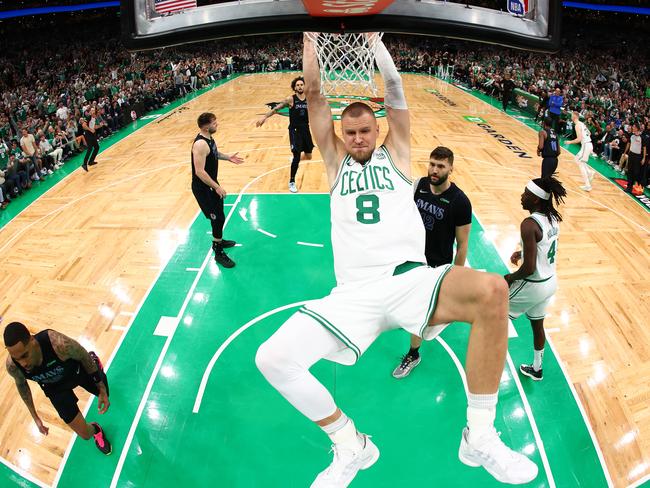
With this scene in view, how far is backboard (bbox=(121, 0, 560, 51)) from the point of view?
107 inches

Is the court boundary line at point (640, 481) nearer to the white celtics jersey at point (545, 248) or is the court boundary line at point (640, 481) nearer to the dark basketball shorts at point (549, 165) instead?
the white celtics jersey at point (545, 248)

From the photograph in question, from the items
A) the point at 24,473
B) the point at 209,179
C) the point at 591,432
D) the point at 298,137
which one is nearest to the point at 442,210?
the point at 591,432

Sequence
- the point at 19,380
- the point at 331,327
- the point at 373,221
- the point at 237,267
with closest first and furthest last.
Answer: the point at 331,327 → the point at 373,221 → the point at 19,380 → the point at 237,267

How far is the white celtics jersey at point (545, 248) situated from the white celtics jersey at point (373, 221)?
1.53m

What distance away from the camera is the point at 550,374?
14.3 feet

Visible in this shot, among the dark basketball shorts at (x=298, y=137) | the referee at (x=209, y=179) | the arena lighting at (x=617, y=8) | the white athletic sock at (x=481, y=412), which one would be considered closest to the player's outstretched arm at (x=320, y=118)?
the white athletic sock at (x=481, y=412)

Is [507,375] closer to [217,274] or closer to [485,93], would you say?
[217,274]

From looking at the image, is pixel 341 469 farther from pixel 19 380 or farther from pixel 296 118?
pixel 296 118

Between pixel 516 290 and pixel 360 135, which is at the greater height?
pixel 360 135

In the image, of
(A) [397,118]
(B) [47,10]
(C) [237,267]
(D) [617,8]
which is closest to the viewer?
(A) [397,118]

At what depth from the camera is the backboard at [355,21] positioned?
8.95 ft

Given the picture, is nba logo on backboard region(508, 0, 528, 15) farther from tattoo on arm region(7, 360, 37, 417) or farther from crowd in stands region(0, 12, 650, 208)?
crowd in stands region(0, 12, 650, 208)

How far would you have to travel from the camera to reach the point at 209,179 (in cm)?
546

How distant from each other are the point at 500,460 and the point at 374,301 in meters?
0.92
